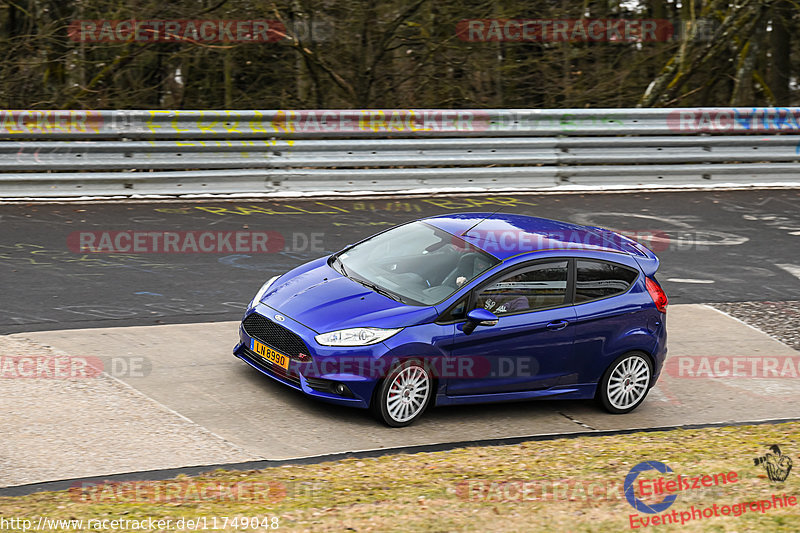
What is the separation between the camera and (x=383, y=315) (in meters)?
7.37

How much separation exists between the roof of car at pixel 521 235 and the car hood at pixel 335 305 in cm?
97

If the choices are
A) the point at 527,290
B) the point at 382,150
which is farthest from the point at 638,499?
the point at 382,150

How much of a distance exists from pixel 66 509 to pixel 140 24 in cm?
1298

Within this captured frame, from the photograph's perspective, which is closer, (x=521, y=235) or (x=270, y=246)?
(x=521, y=235)

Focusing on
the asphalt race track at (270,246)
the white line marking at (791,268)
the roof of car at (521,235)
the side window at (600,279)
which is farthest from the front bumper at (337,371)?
the white line marking at (791,268)

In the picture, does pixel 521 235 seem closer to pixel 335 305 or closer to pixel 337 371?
pixel 335 305

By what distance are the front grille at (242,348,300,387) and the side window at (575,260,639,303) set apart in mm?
2455

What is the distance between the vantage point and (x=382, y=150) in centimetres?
1483

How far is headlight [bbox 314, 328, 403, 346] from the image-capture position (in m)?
7.23

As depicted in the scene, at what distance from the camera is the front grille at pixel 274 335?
7.39 meters

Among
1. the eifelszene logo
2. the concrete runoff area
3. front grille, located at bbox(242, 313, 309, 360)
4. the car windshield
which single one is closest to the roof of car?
the car windshield

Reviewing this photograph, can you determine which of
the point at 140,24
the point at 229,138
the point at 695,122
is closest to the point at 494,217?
the point at 229,138

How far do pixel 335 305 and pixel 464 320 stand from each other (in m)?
1.02

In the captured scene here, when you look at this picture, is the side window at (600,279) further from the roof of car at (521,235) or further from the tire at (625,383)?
the tire at (625,383)
